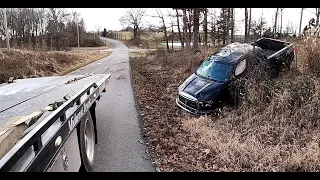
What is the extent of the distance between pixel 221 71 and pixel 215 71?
0.67 ft

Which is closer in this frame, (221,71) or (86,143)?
(86,143)

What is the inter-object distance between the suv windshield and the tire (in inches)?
149

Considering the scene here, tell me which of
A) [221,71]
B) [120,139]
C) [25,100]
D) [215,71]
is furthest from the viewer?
[215,71]

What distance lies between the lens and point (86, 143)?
447 cm

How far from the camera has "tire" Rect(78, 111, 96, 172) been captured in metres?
4.01

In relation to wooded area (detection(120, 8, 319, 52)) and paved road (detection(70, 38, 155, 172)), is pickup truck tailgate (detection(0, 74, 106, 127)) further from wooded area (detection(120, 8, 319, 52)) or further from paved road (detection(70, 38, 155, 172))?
wooded area (detection(120, 8, 319, 52))

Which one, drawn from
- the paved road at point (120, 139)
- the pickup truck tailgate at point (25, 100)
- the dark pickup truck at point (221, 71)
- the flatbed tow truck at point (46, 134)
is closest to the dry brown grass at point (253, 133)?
the paved road at point (120, 139)

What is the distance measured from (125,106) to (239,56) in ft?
11.3

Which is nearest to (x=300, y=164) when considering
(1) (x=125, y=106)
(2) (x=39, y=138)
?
(2) (x=39, y=138)

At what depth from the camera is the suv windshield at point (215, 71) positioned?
7605 millimetres

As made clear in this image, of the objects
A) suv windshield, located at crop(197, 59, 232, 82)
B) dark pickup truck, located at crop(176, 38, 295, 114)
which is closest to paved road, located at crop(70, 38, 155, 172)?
dark pickup truck, located at crop(176, 38, 295, 114)

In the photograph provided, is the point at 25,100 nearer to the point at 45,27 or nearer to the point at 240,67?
the point at 240,67

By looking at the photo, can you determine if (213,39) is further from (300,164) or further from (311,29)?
(300,164)

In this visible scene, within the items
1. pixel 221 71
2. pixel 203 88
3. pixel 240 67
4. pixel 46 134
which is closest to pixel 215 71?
pixel 221 71
